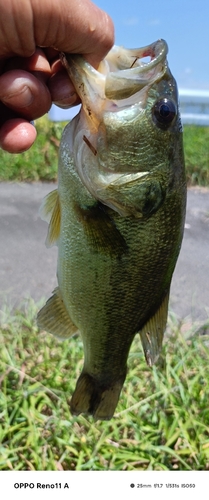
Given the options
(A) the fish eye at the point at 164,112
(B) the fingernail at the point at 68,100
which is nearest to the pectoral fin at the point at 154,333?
(A) the fish eye at the point at 164,112

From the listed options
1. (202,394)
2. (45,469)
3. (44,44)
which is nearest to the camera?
(44,44)

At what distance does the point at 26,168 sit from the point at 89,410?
17.8 feet

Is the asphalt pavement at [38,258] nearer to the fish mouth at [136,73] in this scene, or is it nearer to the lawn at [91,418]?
the lawn at [91,418]

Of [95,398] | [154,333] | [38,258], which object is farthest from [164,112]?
[38,258]

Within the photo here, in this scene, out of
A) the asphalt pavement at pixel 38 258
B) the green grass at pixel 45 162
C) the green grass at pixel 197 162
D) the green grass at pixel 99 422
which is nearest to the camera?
the green grass at pixel 99 422

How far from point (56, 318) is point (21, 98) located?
2.16 ft

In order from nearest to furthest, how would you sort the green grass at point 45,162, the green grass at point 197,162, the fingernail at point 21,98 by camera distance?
the fingernail at point 21,98 → the green grass at point 45,162 → the green grass at point 197,162

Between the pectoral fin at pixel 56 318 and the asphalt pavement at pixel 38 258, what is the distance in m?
2.10

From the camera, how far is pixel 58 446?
241 cm

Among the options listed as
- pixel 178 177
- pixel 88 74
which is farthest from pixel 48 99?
pixel 178 177

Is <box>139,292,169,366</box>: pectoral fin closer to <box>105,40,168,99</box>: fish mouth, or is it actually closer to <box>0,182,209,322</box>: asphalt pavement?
<box>105,40,168,99</box>: fish mouth

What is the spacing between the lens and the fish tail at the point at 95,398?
156 cm

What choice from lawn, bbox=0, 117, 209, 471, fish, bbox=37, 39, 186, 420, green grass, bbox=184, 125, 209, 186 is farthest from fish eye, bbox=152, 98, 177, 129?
green grass, bbox=184, 125, 209, 186

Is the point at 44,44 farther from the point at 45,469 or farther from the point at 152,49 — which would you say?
the point at 45,469
